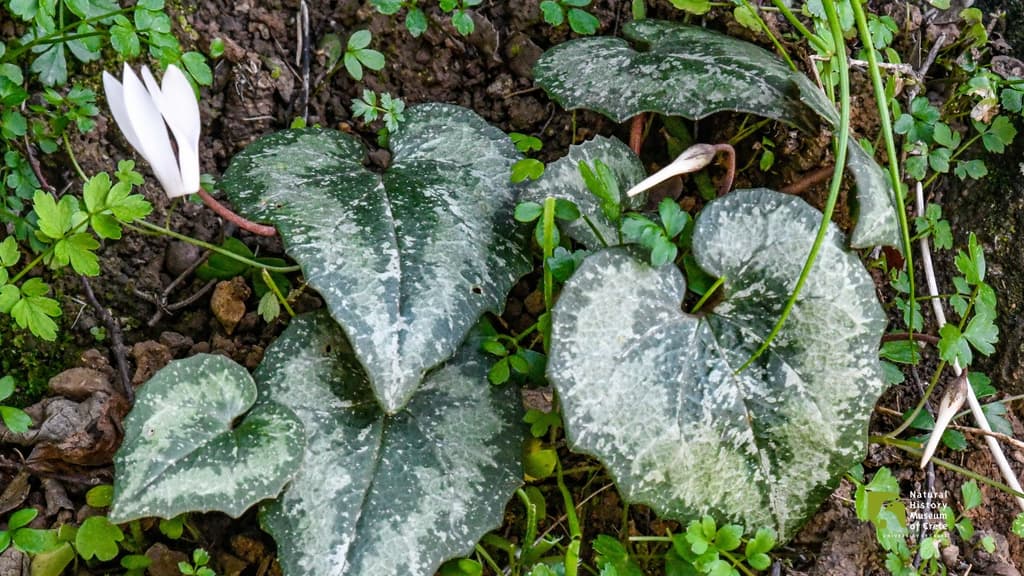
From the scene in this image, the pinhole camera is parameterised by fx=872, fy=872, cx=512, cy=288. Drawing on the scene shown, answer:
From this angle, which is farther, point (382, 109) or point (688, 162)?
point (382, 109)

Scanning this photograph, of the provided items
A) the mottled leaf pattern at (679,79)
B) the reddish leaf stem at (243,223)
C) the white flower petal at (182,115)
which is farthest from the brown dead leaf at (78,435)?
the mottled leaf pattern at (679,79)

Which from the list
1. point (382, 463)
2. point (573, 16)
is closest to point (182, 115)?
point (382, 463)

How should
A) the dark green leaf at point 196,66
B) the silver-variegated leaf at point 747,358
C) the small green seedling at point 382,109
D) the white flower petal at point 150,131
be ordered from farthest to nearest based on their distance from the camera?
the small green seedling at point 382,109 → the dark green leaf at point 196,66 → the silver-variegated leaf at point 747,358 → the white flower petal at point 150,131

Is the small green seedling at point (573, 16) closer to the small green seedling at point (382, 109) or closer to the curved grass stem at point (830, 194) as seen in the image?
the small green seedling at point (382, 109)

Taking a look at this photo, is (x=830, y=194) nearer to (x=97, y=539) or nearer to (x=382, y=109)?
(x=382, y=109)

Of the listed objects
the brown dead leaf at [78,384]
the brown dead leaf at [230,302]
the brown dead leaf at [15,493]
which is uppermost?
the brown dead leaf at [230,302]

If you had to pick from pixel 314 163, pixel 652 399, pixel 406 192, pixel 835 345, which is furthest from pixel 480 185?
pixel 835 345

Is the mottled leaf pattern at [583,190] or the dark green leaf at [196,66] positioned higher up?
the dark green leaf at [196,66]
